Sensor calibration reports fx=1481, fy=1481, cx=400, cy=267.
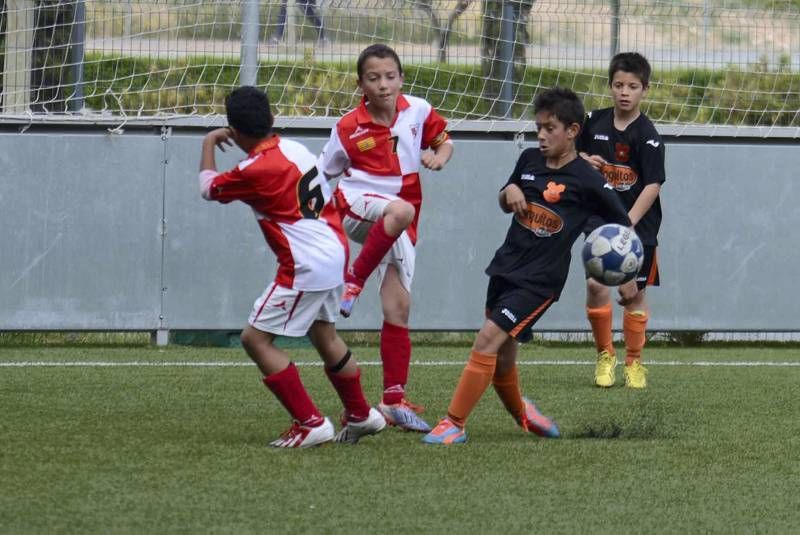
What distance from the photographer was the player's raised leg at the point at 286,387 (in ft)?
18.1

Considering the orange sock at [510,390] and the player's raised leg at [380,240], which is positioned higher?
the player's raised leg at [380,240]

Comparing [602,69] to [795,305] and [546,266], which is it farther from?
[546,266]

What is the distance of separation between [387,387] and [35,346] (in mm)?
4125

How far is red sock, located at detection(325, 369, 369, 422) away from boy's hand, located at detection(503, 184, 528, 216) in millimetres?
900

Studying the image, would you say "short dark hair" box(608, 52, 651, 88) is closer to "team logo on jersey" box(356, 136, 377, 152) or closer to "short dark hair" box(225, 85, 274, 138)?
"team logo on jersey" box(356, 136, 377, 152)

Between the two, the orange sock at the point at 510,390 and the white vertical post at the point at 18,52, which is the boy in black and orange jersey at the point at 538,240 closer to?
the orange sock at the point at 510,390

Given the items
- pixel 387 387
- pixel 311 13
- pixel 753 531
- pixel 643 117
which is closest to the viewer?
pixel 753 531

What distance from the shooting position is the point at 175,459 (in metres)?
5.22

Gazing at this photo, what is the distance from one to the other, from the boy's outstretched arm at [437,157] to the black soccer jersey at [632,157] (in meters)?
1.38

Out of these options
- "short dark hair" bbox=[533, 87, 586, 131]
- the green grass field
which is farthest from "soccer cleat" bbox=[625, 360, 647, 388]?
"short dark hair" bbox=[533, 87, 586, 131]

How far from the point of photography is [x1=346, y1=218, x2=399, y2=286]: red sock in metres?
6.21

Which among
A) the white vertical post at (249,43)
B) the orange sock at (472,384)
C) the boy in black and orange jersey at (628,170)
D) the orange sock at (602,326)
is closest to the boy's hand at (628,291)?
the boy in black and orange jersey at (628,170)

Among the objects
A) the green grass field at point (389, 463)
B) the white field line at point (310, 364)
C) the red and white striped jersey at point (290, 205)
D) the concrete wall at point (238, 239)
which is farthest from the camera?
the concrete wall at point (238, 239)

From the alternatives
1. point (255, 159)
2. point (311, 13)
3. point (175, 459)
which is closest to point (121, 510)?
point (175, 459)
